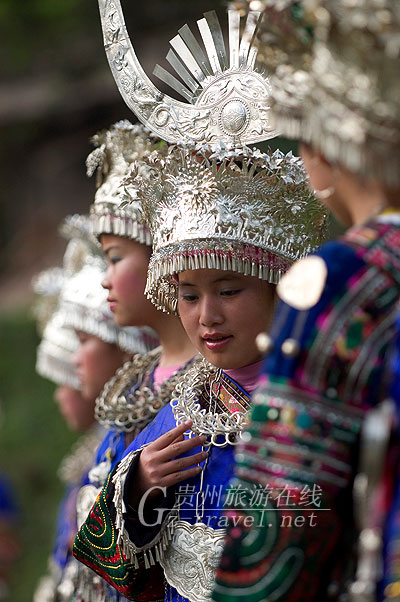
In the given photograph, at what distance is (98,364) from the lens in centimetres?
437

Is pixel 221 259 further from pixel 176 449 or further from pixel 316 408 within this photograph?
pixel 316 408

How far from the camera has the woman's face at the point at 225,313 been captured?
2.55 meters

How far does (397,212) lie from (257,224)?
2.81 feet

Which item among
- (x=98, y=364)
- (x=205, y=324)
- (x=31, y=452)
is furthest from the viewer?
(x=31, y=452)

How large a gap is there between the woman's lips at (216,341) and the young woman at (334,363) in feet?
2.62

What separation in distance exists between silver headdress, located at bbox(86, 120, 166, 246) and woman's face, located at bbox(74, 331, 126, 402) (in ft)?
3.00

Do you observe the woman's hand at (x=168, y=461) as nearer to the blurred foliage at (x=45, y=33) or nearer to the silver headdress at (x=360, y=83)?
the silver headdress at (x=360, y=83)

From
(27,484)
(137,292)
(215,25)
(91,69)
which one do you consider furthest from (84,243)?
(91,69)

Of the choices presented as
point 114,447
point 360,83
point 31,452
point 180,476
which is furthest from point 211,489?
point 31,452

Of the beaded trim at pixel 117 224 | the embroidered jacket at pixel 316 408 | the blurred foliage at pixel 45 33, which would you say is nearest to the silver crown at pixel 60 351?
the beaded trim at pixel 117 224

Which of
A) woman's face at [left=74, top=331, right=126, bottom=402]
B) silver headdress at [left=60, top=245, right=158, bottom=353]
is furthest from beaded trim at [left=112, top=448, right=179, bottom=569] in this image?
woman's face at [left=74, top=331, right=126, bottom=402]

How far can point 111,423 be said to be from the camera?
336 cm

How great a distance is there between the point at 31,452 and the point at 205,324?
22.3 feet

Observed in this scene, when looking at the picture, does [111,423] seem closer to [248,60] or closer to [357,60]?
[248,60]
